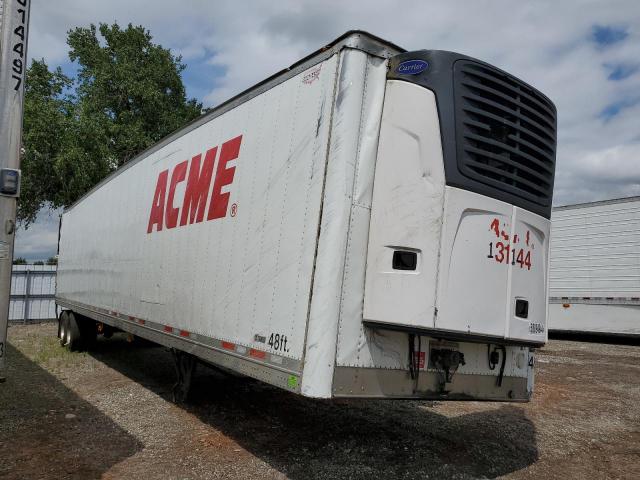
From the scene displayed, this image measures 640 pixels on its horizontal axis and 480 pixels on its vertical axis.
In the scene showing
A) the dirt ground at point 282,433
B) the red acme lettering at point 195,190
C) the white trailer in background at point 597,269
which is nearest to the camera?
the dirt ground at point 282,433

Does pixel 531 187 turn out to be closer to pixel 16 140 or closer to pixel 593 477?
pixel 593 477

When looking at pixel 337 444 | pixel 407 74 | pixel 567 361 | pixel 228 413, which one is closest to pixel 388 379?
pixel 337 444

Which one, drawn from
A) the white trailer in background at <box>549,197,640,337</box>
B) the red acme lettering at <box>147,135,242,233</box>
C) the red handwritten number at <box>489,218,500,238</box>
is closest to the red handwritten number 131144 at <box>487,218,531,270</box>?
the red handwritten number at <box>489,218,500,238</box>

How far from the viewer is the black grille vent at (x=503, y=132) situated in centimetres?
422

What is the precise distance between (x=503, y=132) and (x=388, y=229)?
134 cm

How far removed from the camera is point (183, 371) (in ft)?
22.5

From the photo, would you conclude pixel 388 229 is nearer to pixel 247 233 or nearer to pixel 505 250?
pixel 505 250

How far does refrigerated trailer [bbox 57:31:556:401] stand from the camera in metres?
4.00

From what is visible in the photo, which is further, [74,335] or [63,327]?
[63,327]

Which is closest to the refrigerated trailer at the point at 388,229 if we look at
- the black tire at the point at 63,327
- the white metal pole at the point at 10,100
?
the white metal pole at the point at 10,100

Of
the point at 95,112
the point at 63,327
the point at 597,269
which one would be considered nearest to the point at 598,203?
the point at 597,269

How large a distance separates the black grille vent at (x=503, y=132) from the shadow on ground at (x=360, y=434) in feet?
7.32

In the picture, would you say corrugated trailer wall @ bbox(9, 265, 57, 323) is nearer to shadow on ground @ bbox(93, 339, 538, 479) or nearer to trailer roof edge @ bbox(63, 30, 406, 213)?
shadow on ground @ bbox(93, 339, 538, 479)

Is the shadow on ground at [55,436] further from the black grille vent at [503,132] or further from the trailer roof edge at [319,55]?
the black grille vent at [503,132]
